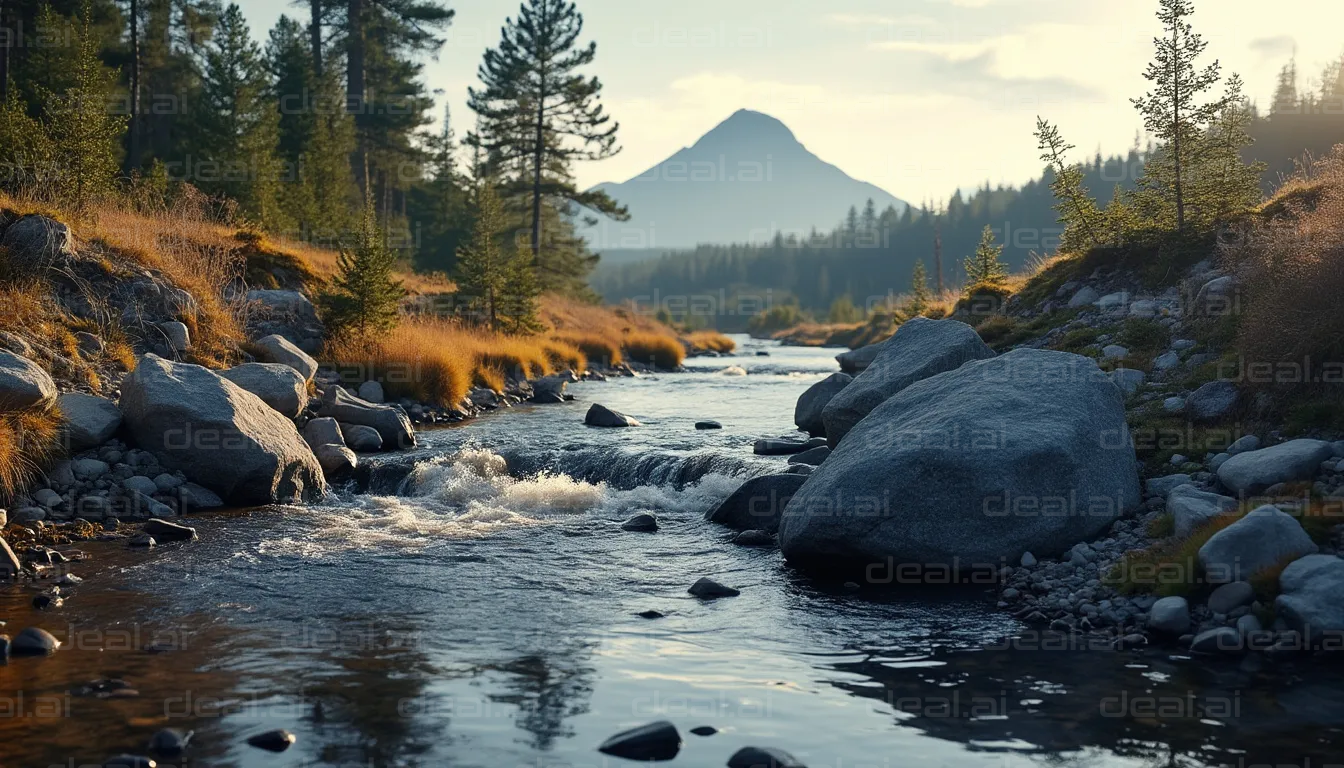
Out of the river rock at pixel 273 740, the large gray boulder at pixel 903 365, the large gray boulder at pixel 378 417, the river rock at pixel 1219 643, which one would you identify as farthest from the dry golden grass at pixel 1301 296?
the large gray boulder at pixel 378 417

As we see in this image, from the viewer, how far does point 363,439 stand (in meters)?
16.3

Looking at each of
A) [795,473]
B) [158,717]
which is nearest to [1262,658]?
[795,473]

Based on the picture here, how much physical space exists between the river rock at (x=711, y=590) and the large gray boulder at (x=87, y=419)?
800 cm

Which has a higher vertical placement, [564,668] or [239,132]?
[239,132]

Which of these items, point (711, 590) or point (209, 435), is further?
point (209, 435)

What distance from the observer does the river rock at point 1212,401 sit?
436 inches

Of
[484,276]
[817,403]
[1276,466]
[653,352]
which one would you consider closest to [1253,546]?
[1276,466]

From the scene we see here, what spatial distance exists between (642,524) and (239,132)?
27.6 m

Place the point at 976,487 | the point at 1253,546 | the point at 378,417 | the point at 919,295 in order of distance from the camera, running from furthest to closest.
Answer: the point at 919,295, the point at 378,417, the point at 976,487, the point at 1253,546

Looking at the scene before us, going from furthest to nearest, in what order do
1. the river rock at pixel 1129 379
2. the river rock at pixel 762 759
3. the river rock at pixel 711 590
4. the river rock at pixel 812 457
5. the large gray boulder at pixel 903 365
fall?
the river rock at pixel 812 457 < the large gray boulder at pixel 903 365 < the river rock at pixel 1129 379 < the river rock at pixel 711 590 < the river rock at pixel 762 759

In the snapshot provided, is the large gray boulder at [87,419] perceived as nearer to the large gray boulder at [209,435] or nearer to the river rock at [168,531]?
the large gray boulder at [209,435]

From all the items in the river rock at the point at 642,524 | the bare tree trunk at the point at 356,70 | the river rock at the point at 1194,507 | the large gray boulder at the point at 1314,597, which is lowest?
the river rock at the point at 642,524

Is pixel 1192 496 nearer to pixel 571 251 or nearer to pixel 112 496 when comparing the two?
pixel 112 496

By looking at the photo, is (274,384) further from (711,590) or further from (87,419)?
(711,590)
